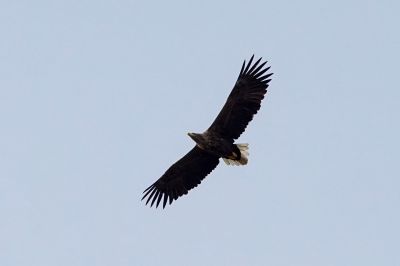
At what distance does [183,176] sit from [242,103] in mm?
2604

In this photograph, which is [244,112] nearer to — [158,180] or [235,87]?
[235,87]

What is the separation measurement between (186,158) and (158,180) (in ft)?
3.44

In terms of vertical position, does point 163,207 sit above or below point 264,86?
below

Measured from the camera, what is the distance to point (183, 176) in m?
27.7

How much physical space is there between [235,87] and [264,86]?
69 centimetres

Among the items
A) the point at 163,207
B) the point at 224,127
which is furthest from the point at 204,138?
the point at 163,207

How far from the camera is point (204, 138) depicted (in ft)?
87.2

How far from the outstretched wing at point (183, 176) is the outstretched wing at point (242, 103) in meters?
1.04

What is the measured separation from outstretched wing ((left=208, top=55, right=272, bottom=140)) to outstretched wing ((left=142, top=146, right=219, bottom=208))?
3.42 feet

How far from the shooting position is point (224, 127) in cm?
2652

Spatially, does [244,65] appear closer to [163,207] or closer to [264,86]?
[264,86]

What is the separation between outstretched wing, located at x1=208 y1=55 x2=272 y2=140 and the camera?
2636cm

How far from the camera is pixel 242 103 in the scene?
26359 mm

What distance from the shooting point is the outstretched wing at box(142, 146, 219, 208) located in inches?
1077
